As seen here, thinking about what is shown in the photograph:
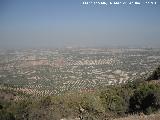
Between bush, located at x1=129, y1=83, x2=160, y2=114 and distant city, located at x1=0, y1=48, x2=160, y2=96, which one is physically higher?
bush, located at x1=129, y1=83, x2=160, y2=114

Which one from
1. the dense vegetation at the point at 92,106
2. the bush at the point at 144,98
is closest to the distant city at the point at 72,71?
the dense vegetation at the point at 92,106

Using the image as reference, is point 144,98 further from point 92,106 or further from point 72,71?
point 72,71

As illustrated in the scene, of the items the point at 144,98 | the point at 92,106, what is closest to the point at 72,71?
the point at 144,98

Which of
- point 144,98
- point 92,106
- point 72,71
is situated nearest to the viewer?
point 92,106

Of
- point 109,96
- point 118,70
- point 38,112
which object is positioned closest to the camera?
point 38,112

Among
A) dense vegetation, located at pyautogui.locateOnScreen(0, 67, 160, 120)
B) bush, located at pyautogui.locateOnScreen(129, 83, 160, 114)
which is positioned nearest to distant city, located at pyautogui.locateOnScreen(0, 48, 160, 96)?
dense vegetation, located at pyautogui.locateOnScreen(0, 67, 160, 120)

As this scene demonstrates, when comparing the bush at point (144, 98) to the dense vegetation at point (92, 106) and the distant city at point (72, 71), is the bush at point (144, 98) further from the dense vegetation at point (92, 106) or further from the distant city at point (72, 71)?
the distant city at point (72, 71)

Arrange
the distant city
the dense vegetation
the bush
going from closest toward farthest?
Result: 1. the dense vegetation
2. the bush
3. the distant city

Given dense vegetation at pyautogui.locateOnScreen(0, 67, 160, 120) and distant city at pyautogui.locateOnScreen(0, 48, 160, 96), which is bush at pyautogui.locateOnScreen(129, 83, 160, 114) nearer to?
dense vegetation at pyautogui.locateOnScreen(0, 67, 160, 120)

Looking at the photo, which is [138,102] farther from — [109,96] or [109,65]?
[109,65]

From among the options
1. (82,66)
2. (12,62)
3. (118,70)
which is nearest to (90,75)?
(118,70)

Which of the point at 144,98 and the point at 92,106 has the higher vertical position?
the point at 144,98
